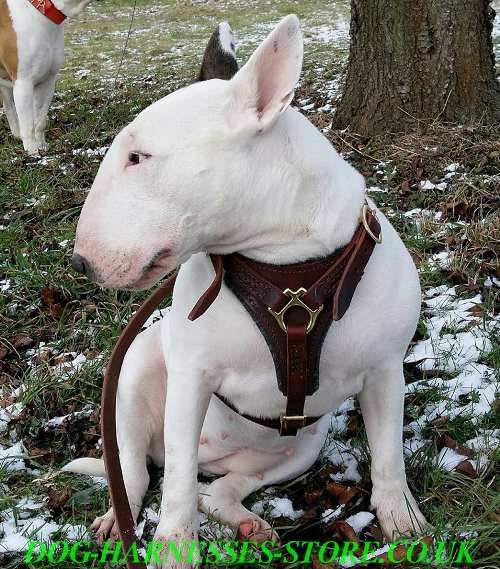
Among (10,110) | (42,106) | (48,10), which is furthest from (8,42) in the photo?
(10,110)

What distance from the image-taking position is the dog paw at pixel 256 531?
2270 mm

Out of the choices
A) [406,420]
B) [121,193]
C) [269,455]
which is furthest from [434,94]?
[121,193]

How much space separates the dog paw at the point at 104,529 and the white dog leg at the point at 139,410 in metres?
0.03

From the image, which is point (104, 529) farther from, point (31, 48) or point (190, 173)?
point (31, 48)

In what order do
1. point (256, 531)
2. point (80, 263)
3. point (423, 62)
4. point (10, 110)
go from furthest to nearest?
point (10, 110), point (423, 62), point (256, 531), point (80, 263)

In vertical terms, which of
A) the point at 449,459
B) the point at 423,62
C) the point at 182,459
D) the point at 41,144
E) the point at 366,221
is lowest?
the point at 41,144

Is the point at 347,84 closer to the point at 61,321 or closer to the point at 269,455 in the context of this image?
the point at 61,321

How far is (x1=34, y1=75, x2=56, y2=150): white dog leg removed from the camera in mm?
6883

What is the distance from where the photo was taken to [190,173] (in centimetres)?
171

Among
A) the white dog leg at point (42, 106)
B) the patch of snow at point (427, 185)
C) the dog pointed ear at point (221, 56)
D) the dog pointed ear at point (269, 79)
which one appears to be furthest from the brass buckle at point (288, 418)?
the white dog leg at point (42, 106)

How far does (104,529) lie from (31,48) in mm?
5667

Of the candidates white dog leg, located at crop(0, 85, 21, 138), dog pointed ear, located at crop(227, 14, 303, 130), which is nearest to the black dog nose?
dog pointed ear, located at crop(227, 14, 303, 130)

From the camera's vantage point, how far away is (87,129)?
23.0 ft

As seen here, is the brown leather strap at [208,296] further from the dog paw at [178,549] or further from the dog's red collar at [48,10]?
the dog's red collar at [48,10]
